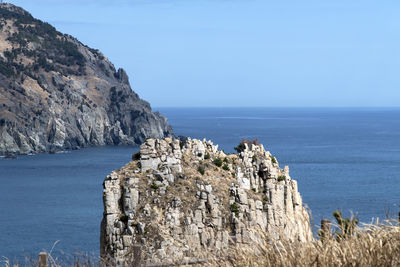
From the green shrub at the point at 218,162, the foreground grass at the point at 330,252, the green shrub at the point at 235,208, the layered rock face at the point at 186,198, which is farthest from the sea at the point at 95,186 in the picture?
the foreground grass at the point at 330,252

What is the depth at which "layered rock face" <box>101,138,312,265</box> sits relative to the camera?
3481 centimetres

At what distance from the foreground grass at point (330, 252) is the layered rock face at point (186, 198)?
2330cm

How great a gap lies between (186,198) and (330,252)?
28746 mm

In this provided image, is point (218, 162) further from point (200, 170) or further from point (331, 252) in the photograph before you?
point (331, 252)

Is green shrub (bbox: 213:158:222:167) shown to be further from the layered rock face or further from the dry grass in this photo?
the dry grass

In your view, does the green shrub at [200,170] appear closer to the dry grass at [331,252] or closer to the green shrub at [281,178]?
the green shrub at [281,178]

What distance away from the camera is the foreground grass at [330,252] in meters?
8.01

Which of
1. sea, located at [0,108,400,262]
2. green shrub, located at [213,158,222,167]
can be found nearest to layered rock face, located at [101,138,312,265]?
green shrub, located at [213,158,222,167]

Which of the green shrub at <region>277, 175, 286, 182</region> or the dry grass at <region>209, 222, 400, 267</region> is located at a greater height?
the dry grass at <region>209, 222, 400, 267</region>

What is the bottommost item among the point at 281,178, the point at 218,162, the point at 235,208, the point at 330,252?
the point at 235,208

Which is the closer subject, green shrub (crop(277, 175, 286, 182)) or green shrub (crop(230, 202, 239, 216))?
green shrub (crop(230, 202, 239, 216))

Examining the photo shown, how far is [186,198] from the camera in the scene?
36812 millimetres

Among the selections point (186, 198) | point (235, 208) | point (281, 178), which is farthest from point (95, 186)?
point (186, 198)

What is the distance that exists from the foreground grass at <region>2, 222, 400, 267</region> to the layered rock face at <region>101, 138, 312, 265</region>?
23298 mm
